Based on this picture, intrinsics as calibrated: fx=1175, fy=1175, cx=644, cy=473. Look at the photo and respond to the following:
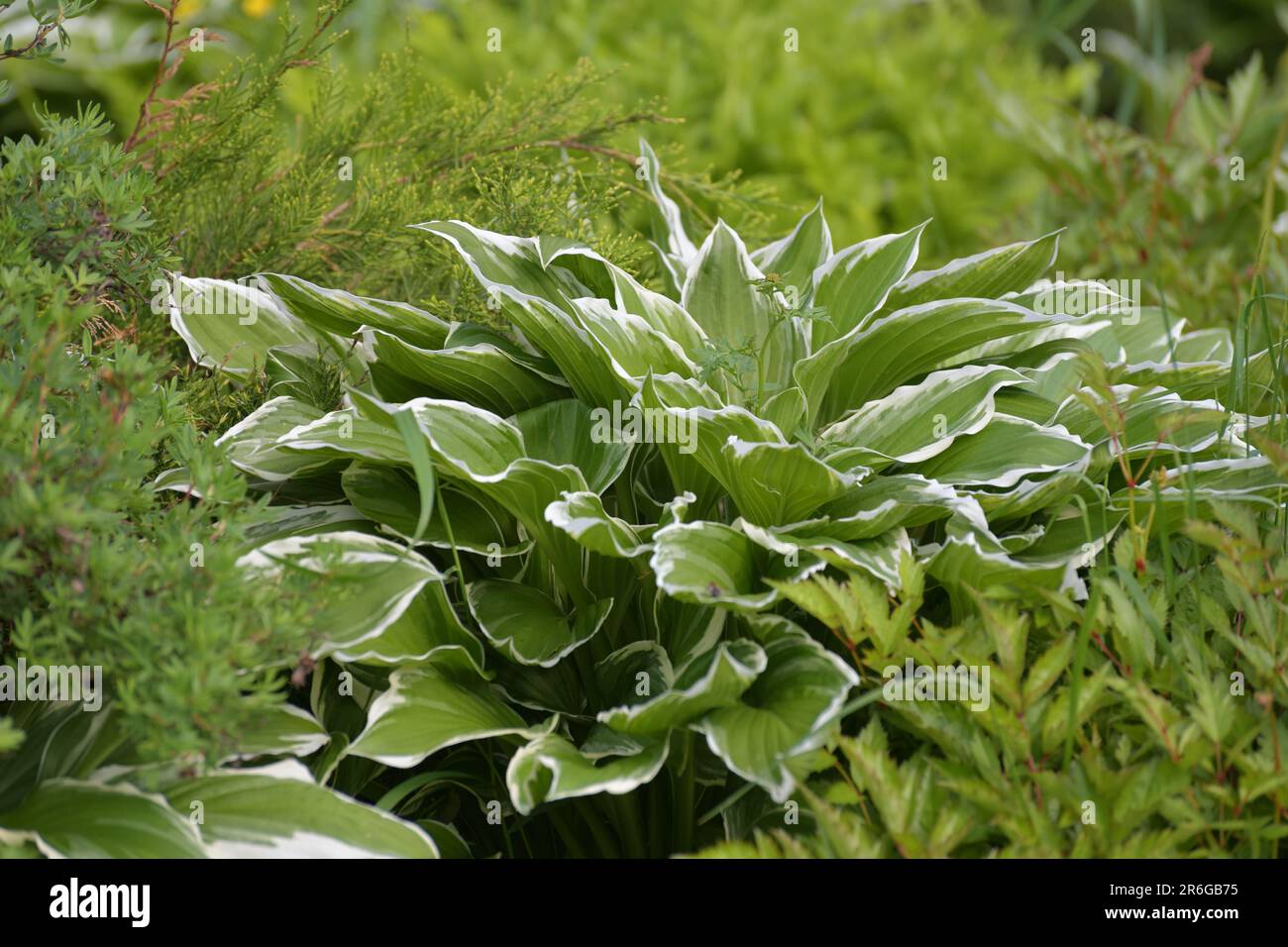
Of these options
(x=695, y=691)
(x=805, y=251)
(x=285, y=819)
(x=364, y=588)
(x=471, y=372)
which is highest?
(x=805, y=251)

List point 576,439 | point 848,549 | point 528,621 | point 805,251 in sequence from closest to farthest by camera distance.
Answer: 1. point 848,549
2. point 528,621
3. point 576,439
4. point 805,251

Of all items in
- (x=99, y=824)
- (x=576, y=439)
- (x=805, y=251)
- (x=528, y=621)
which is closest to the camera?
(x=99, y=824)

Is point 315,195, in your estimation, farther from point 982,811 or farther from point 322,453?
point 982,811

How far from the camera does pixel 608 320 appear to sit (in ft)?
5.34

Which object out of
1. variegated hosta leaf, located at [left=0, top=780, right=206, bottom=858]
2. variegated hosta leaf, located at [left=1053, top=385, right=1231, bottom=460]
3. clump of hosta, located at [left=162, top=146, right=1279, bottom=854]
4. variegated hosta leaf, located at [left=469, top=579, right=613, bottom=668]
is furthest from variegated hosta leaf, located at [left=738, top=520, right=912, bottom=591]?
variegated hosta leaf, located at [left=0, top=780, right=206, bottom=858]

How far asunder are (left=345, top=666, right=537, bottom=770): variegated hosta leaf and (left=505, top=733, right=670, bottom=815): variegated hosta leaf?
0.07 meters

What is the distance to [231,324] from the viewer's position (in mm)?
1880

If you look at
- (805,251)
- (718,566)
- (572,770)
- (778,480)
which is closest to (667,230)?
(805,251)

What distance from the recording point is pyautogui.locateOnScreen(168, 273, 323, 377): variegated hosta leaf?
1.81 m

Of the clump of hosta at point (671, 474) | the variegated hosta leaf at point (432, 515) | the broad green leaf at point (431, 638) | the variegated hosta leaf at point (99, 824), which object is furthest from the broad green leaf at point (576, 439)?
the variegated hosta leaf at point (99, 824)

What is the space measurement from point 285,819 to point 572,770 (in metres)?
0.33

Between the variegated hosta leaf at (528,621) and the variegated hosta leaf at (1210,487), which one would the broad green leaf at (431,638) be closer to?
the variegated hosta leaf at (528,621)

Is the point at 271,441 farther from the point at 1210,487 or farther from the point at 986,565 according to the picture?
the point at 1210,487

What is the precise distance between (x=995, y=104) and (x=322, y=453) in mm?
2576
